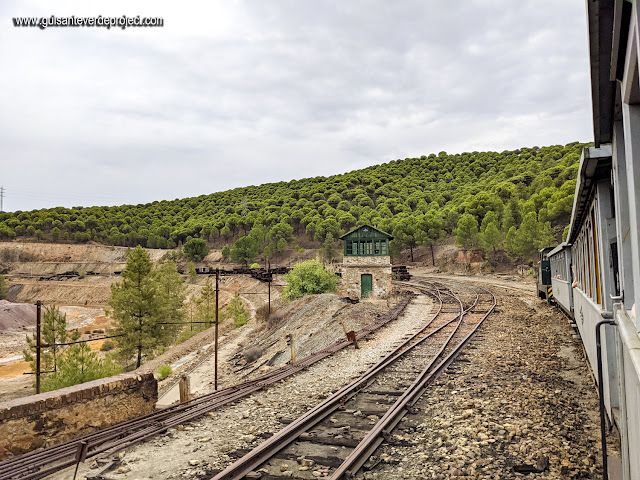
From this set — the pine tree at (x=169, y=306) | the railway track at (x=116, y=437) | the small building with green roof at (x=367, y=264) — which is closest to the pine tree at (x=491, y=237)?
the small building with green roof at (x=367, y=264)

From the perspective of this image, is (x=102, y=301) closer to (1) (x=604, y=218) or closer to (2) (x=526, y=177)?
(2) (x=526, y=177)

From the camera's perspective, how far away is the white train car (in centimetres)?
256

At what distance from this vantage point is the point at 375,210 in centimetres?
9044

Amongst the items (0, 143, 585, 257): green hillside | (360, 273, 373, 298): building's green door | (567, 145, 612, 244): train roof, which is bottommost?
(360, 273, 373, 298): building's green door

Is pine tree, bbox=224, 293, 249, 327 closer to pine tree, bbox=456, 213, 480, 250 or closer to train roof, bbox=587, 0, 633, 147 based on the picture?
pine tree, bbox=456, 213, 480, 250

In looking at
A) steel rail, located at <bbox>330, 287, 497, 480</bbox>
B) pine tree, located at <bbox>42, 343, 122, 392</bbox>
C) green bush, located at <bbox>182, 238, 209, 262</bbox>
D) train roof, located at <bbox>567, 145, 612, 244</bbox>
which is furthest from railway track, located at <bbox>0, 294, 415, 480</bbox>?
green bush, located at <bbox>182, 238, 209, 262</bbox>

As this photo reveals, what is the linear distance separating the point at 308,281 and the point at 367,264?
4.25 m

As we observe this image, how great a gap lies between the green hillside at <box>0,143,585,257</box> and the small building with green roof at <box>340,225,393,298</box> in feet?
59.4

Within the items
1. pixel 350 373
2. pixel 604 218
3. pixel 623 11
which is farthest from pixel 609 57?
pixel 350 373

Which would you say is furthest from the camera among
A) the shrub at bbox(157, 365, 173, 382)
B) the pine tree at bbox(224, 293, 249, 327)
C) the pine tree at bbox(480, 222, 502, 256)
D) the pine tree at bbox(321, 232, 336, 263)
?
the pine tree at bbox(321, 232, 336, 263)

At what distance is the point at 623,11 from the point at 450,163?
13445cm

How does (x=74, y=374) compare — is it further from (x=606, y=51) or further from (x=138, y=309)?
(x=606, y=51)

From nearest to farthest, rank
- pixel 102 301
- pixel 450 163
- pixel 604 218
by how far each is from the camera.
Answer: pixel 604 218 → pixel 102 301 → pixel 450 163

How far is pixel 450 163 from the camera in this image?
425ft
